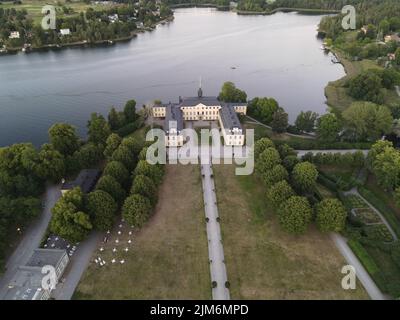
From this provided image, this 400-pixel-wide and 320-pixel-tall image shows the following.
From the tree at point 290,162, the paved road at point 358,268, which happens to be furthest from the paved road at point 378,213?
the tree at point 290,162

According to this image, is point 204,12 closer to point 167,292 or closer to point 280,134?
point 280,134

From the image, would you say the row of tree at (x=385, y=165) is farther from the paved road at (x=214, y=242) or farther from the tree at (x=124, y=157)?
the tree at (x=124, y=157)

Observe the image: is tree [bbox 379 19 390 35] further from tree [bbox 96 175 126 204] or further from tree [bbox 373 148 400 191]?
tree [bbox 96 175 126 204]

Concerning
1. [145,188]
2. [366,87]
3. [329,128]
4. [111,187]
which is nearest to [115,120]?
[111,187]

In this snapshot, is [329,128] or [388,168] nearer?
[388,168]

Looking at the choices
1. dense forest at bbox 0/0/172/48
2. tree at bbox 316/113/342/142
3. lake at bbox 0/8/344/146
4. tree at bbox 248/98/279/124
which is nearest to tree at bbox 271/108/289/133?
tree at bbox 248/98/279/124

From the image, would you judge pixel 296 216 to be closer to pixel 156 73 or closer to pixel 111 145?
pixel 111 145

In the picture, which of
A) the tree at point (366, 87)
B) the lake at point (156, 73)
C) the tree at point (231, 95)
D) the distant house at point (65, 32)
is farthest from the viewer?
the distant house at point (65, 32)

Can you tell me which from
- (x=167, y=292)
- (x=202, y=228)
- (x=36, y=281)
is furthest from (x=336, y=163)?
(x=36, y=281)
